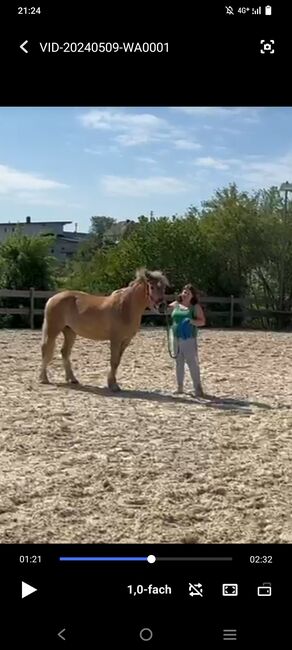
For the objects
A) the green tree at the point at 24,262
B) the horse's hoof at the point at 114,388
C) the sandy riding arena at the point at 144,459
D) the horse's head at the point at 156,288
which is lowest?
the sandy riding arena at the point at 144,459

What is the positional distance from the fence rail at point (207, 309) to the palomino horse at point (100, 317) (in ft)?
32.0

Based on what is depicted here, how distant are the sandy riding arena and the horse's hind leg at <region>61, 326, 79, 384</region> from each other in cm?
22

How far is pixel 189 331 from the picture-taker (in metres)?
6.89

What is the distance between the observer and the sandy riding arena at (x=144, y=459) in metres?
2.96

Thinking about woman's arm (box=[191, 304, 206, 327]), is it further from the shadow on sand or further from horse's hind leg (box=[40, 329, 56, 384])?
horse's hind leg (box=[40, 329, 56, 384])
